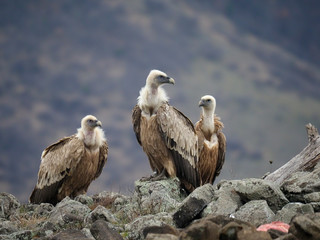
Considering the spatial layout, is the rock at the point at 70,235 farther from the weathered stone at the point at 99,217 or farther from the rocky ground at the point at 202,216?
the weathered stone at the point at 99,217

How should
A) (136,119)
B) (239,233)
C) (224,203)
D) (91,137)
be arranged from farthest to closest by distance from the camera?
(91,137) → (136,119) → (224,203) → (239,233)

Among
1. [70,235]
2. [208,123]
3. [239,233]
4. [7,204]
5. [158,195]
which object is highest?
[208,123]

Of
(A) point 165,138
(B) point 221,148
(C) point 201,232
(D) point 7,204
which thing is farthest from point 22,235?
(B) point 221,148

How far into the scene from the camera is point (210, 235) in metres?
6.93

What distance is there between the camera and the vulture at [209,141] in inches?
618

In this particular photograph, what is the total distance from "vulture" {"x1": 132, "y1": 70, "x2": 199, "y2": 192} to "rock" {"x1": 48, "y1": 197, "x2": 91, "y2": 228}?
A: 118 inches

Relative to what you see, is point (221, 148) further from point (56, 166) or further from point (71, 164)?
point (56, 166)

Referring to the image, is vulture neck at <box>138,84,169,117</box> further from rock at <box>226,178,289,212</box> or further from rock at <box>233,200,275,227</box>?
rock at <box>233,200,275,227</box>

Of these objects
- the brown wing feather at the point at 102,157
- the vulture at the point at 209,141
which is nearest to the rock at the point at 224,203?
the vulture at the point at 209,141

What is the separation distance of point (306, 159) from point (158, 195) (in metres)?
3.42

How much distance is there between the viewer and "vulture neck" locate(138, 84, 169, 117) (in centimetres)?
1423

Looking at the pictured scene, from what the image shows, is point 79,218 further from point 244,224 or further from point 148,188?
point 244,224

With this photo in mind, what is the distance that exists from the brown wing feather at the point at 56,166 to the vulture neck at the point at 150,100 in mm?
2325

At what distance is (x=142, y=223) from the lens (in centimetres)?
924
